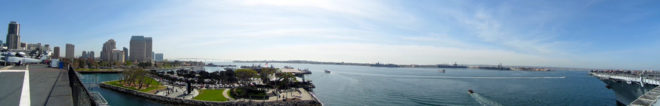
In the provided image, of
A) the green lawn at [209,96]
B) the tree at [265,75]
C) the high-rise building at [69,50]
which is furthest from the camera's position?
the high-rise building at [69,50]

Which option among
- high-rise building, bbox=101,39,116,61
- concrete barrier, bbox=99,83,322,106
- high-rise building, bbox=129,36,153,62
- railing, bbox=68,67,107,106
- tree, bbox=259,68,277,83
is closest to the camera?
railing, bbox=68,67,107,106

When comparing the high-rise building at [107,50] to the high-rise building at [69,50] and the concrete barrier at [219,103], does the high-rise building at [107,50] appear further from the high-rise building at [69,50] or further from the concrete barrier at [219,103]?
the concrete barrier at [219,103]

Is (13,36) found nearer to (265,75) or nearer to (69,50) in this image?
(69,50)

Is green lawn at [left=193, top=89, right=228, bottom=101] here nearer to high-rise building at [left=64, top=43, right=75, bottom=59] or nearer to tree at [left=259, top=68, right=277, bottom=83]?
tree at [left=259, top=68, right=277, bottom=83]

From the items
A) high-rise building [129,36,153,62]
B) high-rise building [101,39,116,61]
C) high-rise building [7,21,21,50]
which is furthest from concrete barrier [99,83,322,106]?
high-rise building [129,36,153,62]

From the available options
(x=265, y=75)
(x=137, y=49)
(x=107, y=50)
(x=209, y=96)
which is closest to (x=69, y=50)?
(x=107, y=50)

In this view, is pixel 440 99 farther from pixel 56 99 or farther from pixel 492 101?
pixel 56 99

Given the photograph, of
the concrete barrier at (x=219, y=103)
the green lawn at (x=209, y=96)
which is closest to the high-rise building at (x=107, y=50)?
the concrete barrier at (x=219, y=103)

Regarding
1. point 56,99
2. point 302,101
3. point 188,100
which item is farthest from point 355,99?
point 56,99
